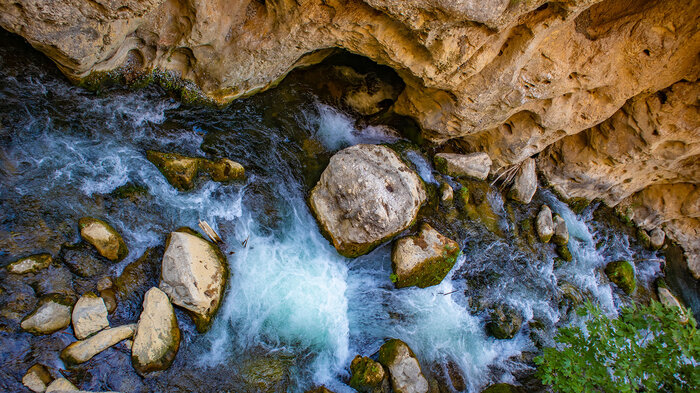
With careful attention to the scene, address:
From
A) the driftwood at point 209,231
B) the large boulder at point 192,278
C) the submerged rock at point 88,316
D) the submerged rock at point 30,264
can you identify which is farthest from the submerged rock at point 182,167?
the submerged rock at point 88,316

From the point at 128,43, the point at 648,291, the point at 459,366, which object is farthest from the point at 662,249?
the point at 128,43

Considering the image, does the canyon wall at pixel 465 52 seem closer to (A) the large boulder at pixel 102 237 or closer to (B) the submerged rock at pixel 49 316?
(A) the large boulder at pixel 102 237

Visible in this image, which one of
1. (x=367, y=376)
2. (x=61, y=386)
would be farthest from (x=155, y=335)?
(x=367, y=376)

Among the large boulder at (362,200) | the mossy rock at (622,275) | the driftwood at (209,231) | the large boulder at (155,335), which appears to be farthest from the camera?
the mossy rock at (622,275)

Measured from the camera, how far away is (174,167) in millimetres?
5719

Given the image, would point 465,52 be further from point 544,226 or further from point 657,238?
point 657,238

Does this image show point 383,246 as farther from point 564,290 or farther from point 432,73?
point 564,290

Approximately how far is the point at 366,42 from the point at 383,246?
3576 millimetres

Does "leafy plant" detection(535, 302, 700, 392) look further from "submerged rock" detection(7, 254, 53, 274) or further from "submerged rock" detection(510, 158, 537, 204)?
"submerged rock" detection(7, 254, 53, 274)

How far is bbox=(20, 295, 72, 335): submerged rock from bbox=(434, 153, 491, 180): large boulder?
6.64 m

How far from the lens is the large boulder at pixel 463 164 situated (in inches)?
300

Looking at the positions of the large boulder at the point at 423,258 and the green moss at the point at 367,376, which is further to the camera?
the large boulder at the point at 423,258

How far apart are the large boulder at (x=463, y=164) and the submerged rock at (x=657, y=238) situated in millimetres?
5767

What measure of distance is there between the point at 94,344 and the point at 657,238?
12.6 meters
